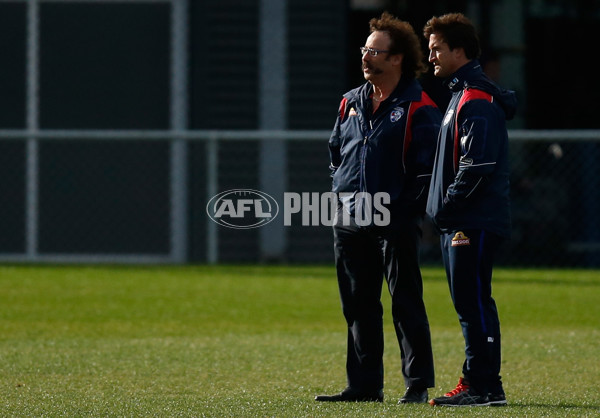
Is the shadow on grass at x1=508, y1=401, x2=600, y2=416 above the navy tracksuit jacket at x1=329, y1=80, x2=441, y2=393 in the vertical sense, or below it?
below

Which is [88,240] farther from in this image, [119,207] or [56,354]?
[56,354]

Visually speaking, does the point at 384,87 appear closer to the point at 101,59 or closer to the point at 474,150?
the point at 474,150

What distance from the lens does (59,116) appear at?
45.8 feet

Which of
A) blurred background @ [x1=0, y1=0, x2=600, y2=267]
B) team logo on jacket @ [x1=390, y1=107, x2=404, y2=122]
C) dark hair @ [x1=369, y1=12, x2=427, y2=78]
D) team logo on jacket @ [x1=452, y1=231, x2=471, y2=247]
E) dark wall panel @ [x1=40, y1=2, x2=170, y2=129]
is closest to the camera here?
team logo on jacket @ [x1=452, y1=231, x2=471, y2=247]

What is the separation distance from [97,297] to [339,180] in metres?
4.98

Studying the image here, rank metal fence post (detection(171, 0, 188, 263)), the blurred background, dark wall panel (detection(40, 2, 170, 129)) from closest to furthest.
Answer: metal fence post (detection(171, 0, 188, 263)) → the blurred background → dark wall panel (detection(40, 2, 170, 129))

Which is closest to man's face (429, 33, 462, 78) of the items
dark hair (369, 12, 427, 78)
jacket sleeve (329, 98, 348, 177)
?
dark hair (369, 12, 427, 78)

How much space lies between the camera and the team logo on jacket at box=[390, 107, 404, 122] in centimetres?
534

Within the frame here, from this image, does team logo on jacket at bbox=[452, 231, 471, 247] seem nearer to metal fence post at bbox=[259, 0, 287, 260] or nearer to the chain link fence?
the chain link fence

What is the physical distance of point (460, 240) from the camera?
17.1 ft

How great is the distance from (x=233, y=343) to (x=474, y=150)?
297 cm

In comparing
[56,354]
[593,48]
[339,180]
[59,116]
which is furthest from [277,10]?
[339,180]

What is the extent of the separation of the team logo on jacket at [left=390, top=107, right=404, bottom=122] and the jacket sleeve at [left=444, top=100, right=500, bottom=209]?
277 millimetres

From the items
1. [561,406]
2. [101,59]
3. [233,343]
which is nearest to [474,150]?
[561,406]
